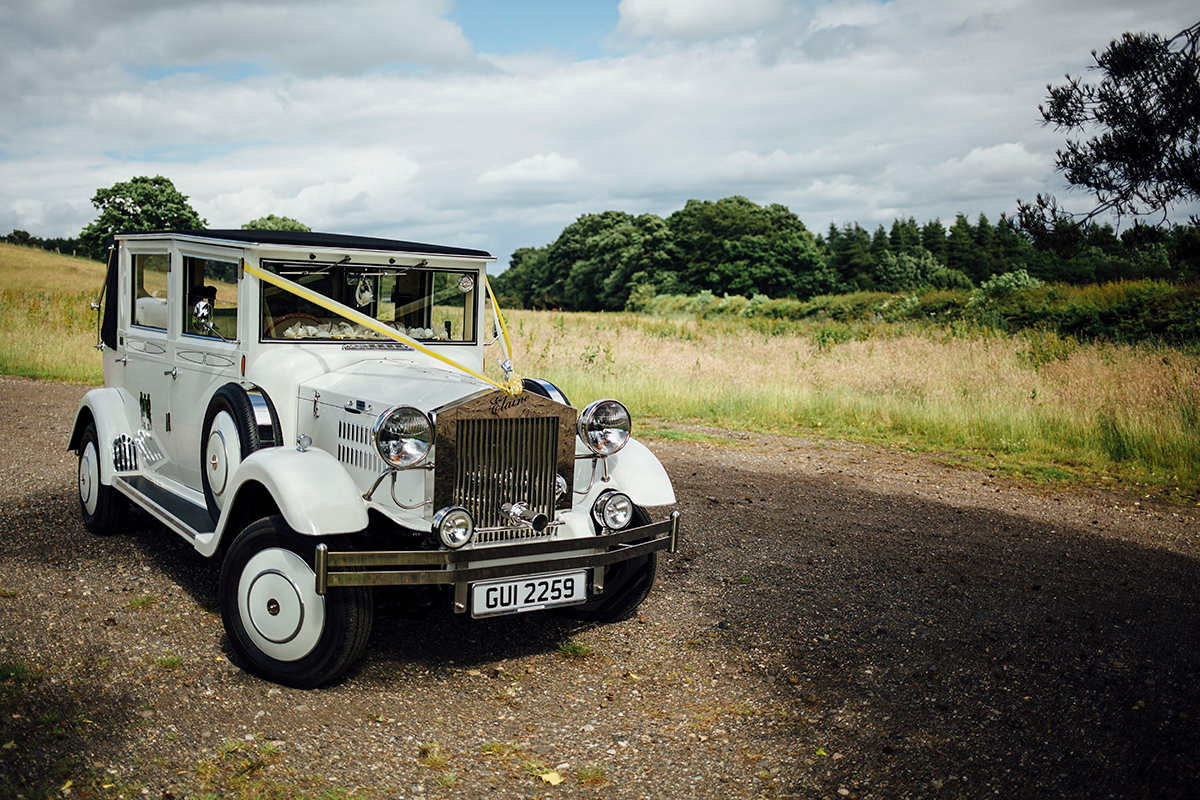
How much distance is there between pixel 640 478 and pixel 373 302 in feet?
6.89

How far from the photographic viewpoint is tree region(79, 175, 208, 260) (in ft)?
184

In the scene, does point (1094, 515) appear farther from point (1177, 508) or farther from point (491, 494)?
point (491, 494)

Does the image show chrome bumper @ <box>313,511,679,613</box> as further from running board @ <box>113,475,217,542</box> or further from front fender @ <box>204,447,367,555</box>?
running board @ <box>113,475,217,542</box>

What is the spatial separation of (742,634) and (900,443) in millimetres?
7391

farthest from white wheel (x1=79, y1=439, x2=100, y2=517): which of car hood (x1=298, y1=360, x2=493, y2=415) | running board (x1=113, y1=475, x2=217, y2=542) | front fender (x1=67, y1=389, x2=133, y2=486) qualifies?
car hood (x1=298, y1=360, x2=493, y2=415)

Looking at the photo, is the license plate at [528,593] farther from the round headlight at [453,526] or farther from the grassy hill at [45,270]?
the grassy hill at [45,270]

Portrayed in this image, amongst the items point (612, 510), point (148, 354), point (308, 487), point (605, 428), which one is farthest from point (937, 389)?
point (308, 487)

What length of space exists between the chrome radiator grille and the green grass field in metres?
1.73

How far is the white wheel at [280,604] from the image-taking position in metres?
3.92

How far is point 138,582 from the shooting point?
213 inches

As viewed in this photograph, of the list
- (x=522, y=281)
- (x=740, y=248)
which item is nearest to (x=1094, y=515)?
(x=740, y=248)

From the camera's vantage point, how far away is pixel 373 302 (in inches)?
219

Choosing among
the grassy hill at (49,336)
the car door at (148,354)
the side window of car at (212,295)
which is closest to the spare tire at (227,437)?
the side window of car at (212,295)

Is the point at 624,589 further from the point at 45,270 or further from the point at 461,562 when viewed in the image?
the point at 45,270
